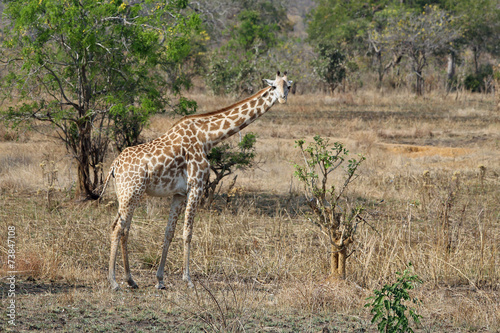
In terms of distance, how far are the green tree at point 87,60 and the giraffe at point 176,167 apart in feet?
8.84

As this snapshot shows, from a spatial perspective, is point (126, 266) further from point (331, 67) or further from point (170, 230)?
point (331, 67)

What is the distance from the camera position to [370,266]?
709 cm

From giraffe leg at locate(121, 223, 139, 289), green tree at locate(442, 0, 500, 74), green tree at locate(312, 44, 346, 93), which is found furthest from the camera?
green tree at locate(442, 0, 500, 74)

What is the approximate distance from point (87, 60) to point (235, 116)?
13.2ft

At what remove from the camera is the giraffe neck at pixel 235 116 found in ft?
24.0

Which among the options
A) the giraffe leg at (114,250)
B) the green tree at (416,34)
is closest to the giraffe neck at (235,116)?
the giraffe leg at (114,250)

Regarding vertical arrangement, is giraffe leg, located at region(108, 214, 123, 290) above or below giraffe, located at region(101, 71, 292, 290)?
below

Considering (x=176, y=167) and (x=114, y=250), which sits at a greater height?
(x=176, y=167)

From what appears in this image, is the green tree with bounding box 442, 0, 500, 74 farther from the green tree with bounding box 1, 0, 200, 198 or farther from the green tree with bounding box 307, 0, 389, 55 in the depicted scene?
the green tree with bounding box 1, 0, 200, 198

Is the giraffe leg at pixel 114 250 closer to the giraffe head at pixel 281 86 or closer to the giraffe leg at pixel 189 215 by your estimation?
the giraffe leg at pixel 189 215

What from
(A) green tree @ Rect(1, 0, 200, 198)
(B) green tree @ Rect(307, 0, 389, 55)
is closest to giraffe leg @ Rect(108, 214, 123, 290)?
(A) green tree @ Rect(1, 0, 200, 198)

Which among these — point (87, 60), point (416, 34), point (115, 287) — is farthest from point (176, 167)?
point (416, 34)

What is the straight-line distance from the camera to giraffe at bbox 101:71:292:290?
22.0 feet

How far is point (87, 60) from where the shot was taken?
33.6 feet
